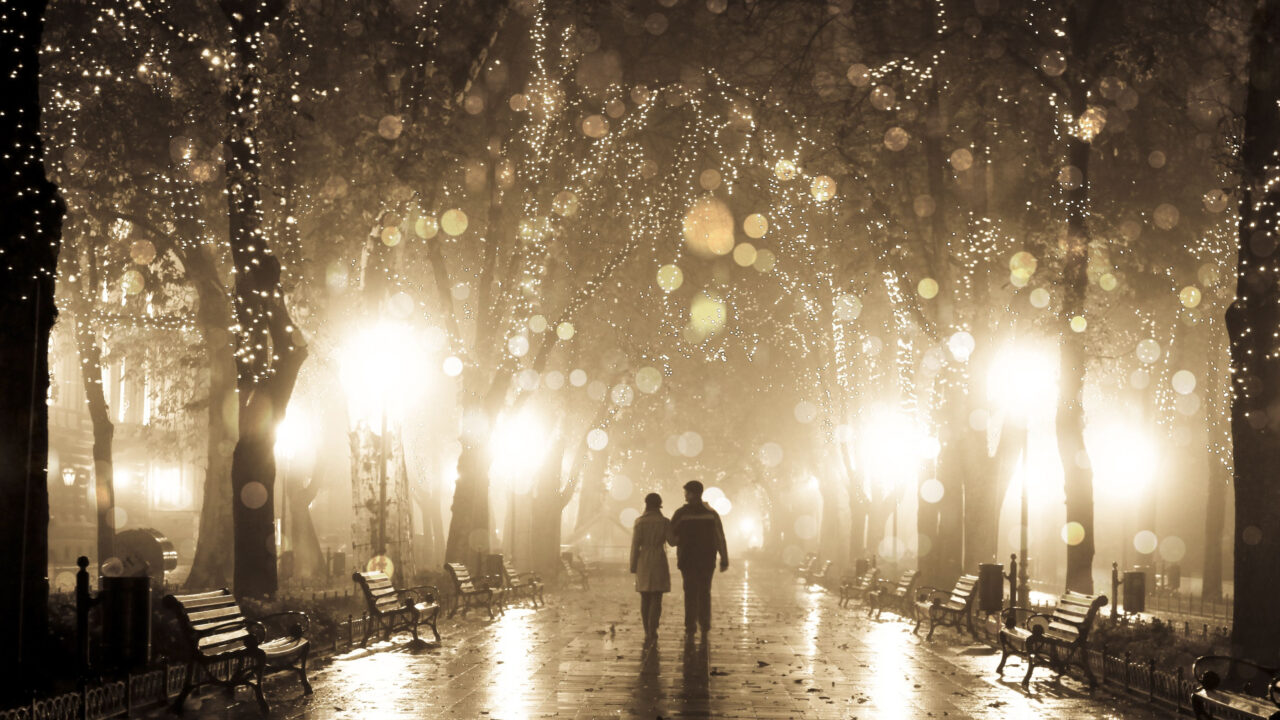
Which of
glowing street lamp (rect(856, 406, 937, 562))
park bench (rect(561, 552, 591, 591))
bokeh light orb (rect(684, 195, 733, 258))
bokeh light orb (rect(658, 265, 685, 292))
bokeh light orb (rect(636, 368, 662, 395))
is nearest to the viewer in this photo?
bokeh light orb (rect(684, 195, 733, 258))

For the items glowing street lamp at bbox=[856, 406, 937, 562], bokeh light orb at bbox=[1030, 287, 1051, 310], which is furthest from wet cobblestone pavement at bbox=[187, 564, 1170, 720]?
glowing street lamp at bbox=[856, 406, 937, 562]

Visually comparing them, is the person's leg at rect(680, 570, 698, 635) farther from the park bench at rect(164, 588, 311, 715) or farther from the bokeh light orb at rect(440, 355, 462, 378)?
the bokeh light orb at rect(440, 355, 462, 378)

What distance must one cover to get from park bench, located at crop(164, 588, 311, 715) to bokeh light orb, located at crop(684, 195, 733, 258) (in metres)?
23.8

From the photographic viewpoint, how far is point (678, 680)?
44.0 ft

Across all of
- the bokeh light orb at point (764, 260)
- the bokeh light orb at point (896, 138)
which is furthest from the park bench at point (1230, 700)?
the bokeh light orb at point (764, 260)

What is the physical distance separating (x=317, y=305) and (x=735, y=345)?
74.1 ft

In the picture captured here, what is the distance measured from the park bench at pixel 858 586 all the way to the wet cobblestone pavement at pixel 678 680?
247 inches

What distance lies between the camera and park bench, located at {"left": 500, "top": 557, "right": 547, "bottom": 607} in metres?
27.0

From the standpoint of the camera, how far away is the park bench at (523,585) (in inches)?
1062

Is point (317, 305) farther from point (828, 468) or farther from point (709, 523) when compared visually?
point (828, 468)

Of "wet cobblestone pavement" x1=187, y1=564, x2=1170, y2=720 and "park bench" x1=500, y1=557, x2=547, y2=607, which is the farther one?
"park bench" x1=500, y1=557, x2=547, y2=607

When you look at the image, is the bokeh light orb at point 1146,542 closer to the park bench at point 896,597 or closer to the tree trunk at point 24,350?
the park bench at point 896,597

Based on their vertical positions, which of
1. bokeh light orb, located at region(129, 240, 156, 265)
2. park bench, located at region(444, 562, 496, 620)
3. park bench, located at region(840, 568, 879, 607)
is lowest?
park bench, located at region(840, 568, 879, 607)

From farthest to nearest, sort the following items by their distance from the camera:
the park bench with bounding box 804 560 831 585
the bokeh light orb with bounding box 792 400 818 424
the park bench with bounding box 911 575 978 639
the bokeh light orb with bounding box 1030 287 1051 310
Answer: the bokeh light orb with bounding box 792 400 818 424 → the park bench with bounding box 804 560 831 585 → the bokeh light orb with bounding box 1030 287 1051 310 → the park bench with bounding box 911 575 978 639
